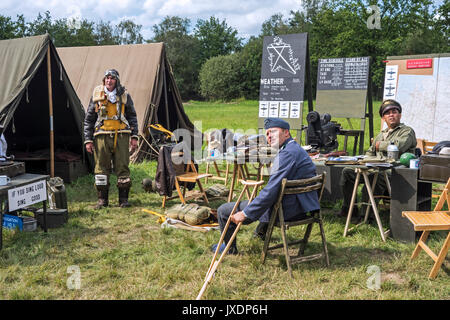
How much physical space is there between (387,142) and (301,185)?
1899mm

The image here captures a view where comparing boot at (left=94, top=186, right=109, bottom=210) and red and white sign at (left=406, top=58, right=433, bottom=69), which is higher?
red and white sign at (left=406, top=58, right=433, bottom=69)

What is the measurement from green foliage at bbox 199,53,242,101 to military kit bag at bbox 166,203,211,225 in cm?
3456

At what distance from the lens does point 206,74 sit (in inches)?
1571

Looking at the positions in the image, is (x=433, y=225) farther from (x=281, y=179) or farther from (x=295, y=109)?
(x=295, y=109)

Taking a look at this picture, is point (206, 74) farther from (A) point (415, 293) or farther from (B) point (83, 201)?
(A) point (415, 293)

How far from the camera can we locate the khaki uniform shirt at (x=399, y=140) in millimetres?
4496

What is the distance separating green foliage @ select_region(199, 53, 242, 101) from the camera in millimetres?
38750

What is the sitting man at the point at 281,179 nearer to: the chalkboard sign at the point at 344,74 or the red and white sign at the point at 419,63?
the chalkboard sign at the point at 344,74

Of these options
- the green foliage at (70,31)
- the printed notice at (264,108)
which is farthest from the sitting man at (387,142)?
the green foliage at (70,31)

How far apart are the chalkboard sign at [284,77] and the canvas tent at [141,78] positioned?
2575 millimetres

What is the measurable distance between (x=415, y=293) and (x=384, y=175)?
6.22 ft

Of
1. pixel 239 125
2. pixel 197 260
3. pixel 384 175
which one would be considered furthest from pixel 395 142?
pixel 239 125

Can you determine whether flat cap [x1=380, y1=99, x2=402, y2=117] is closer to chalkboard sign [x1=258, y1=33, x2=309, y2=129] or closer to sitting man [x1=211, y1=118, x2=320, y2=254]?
sitting man [x1=211, y1=118, x2=320, y2=254]

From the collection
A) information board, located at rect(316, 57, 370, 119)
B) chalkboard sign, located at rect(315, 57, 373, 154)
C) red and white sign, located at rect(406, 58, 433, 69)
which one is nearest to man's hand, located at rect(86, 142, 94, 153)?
chalkboard sign, located at rect(315, 57, 373, 154)
